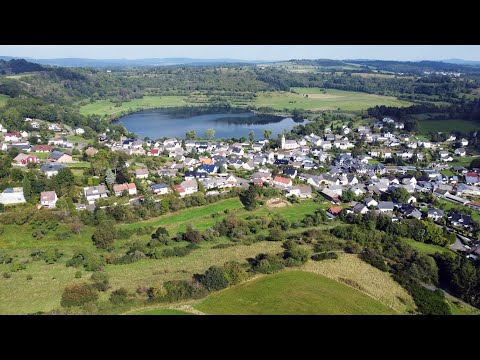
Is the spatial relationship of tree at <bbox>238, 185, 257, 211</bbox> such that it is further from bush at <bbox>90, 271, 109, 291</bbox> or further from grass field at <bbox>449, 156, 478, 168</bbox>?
grass field at <bbox>449, 156, 478, 168</bbox>

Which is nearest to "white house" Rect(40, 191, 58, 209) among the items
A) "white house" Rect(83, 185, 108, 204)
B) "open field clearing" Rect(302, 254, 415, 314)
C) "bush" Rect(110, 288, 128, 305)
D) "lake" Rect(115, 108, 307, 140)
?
"white house" Rect(83, 185, 108, 204)

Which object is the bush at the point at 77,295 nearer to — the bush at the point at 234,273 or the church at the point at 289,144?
the bush at the point at 234,273

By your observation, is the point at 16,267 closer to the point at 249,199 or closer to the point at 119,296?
the point at 119,296

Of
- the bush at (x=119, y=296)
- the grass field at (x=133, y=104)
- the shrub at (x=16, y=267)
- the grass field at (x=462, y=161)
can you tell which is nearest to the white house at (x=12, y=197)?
the shrub at (x=16, y=267)

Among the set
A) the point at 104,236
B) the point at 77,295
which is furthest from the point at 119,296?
the point at 104,236

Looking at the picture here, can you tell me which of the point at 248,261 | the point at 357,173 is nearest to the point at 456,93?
the point at 357,173

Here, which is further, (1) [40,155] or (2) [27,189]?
(1) [40,155]
